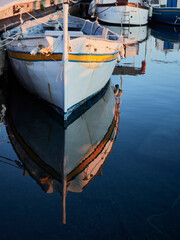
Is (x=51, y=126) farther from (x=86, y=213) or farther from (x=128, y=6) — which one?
(x=128, y=6)

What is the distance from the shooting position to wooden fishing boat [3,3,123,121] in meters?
7.63

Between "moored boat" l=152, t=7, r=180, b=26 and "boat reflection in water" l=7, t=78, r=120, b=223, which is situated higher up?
"moored boat" l=152, t=7, r=180, b=26

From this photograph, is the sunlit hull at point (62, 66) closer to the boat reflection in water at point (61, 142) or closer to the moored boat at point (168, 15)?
the boat reflection in water at point (61, 142)

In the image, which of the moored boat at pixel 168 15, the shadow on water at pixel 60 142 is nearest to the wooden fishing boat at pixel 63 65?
the shadow on water at pixel 60 142

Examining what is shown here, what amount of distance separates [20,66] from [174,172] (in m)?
6.03

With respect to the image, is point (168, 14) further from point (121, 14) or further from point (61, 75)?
point (61, 75)

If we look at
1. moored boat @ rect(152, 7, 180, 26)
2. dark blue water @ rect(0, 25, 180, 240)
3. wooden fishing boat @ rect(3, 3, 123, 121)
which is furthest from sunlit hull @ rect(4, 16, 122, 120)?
moored boat @ rect(152, 7, 180, 26)

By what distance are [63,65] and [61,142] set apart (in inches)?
76.5

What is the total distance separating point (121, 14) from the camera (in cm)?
3166

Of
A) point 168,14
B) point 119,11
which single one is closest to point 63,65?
point 119,11

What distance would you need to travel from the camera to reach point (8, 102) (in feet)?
33.9

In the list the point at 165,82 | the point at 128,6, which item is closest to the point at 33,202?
the point at 165,82

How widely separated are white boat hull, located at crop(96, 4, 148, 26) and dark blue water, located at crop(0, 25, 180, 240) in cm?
2304

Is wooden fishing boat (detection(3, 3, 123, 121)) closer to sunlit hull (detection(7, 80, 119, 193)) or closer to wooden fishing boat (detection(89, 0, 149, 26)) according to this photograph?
sunlit hull (detection(7, 80, 119, 193))
